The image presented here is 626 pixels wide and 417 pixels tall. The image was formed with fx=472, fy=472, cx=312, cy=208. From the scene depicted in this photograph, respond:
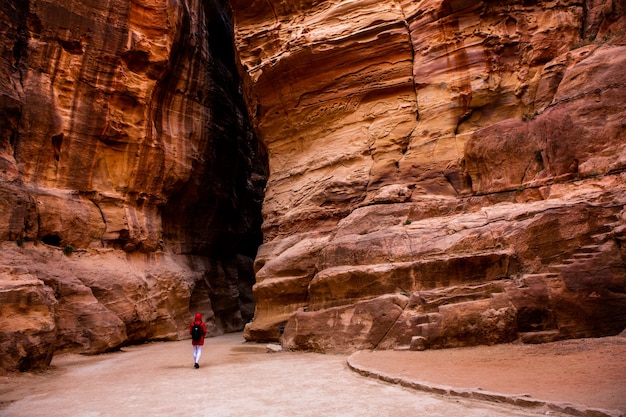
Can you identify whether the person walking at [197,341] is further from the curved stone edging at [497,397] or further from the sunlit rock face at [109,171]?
the curved stone edging at [497,397]

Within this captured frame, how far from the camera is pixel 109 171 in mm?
21609

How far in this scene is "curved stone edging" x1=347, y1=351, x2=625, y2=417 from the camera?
490 cm

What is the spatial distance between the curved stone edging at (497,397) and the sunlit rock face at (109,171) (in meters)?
9.64

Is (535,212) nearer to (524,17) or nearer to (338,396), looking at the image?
(338,396)

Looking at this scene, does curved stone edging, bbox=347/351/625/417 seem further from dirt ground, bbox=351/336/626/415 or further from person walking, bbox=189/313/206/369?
person walking, bbox=189/313/206/369

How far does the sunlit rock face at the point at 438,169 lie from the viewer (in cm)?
1043

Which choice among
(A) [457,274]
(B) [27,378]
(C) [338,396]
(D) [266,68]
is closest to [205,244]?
(D) [266,68]

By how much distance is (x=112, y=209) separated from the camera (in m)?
21.2

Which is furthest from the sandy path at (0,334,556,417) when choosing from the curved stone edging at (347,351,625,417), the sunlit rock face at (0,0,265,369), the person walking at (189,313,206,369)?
the sunlit rock face at (0,0,265,369)

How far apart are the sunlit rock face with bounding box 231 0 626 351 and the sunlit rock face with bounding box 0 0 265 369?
4.78 meters

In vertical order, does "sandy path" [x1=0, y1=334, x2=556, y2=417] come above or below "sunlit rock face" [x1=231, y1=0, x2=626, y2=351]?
below

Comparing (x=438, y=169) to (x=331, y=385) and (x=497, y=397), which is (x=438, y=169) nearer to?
(x=331, y=385)

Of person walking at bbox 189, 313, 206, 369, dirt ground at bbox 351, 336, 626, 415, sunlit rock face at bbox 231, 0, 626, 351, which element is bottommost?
dirt ground at bbox 351, 336, 626, 415

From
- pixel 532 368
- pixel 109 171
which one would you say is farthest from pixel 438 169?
pixel 109 171
